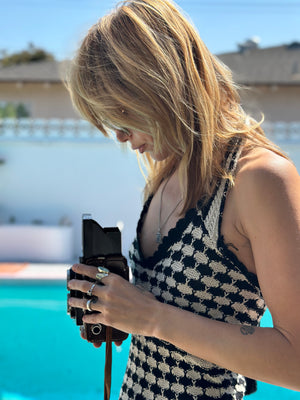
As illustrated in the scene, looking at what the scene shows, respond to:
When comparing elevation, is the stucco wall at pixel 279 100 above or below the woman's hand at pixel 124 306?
above

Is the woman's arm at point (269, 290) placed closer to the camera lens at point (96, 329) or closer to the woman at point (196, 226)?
the woman at point (196, 226)

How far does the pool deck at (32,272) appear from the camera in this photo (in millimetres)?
6313

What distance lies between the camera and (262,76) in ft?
39.8

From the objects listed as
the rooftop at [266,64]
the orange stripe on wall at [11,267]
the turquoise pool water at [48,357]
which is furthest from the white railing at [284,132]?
the orange stripe on wall at [11,267]

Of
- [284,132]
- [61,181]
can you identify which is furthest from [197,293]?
[284,132]

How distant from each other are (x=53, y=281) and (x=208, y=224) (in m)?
5.70

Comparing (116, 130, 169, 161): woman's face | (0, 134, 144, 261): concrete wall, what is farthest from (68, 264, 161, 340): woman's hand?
(0, 134, 144, 261): concrete wall

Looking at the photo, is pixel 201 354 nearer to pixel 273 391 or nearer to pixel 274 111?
pixel 273 391

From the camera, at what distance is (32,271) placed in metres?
6.84

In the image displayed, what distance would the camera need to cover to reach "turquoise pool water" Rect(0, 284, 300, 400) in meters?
4.23

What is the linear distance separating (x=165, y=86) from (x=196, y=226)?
0.29 m

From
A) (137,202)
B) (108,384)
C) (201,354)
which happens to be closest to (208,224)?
(201,354)

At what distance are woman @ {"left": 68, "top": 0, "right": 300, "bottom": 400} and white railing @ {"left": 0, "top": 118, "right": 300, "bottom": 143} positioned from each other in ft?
24.9

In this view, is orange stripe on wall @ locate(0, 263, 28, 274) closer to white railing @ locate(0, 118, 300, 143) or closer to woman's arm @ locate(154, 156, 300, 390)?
white railing @ locate(0, 118, 300, 143)
